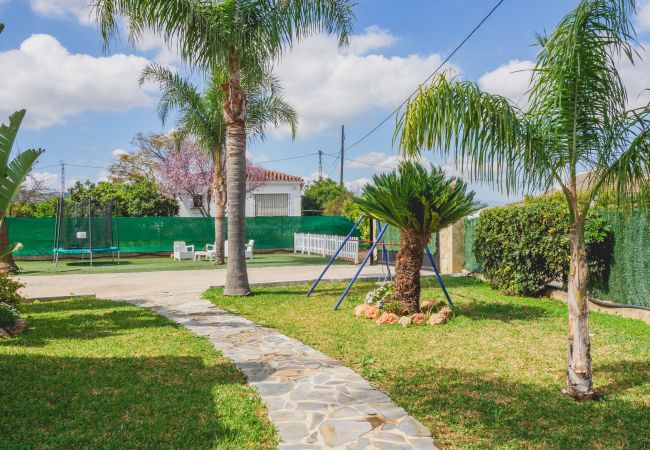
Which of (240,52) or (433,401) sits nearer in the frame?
(433,401)

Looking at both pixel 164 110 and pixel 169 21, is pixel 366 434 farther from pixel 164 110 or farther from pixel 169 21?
pixel 164 110

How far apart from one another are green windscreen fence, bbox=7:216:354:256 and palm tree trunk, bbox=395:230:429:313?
16742mm

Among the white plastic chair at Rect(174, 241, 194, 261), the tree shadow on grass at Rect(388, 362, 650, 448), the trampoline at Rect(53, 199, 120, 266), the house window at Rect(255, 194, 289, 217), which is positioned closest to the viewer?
the tree shadow on grass at Rect(388, 362, 650, 448)

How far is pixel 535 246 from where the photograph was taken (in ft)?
33.4

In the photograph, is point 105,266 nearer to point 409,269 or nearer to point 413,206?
point 409,269

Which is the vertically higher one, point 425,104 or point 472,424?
point 425,104

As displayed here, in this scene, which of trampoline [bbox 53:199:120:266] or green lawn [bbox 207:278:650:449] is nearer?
green lawn [bbox 207:278:650:449]

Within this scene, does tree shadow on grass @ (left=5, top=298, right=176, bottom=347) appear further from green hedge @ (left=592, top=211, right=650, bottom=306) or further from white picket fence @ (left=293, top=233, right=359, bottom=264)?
white picket fence @ (left=293, top=233, right=359, bottom=264)

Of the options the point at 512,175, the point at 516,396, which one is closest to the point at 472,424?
the point at 516,396

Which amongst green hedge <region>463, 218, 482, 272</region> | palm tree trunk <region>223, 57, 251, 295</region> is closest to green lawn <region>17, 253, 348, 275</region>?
green hedge <region>463, 218, 482, 272</region>

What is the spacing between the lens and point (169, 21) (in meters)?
9.27

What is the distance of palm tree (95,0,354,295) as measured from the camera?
9305mm

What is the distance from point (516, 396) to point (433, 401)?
2.59 feet

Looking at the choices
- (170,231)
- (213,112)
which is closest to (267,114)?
(213,112)
